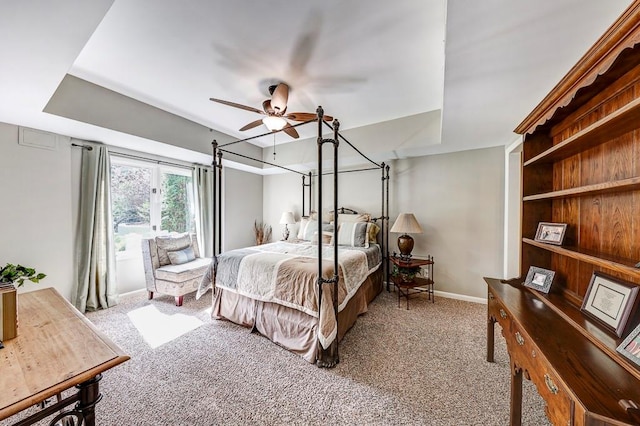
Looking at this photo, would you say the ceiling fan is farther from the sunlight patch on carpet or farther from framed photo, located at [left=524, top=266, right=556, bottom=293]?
the sunlight patch on carpet

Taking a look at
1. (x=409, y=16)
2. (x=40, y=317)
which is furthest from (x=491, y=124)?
(x=40, y=317)

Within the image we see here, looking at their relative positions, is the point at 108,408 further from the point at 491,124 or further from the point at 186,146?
the point at 491,124

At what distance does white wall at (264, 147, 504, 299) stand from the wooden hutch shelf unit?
65.3 inches

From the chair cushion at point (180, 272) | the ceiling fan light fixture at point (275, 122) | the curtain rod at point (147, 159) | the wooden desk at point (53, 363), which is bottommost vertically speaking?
the chair cushion at point (180, 272)

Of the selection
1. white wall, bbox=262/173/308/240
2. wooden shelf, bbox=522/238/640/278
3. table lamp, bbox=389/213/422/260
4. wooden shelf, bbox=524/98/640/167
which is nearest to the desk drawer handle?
wooden shelf, bbox=522/238/640/278

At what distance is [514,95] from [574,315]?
1.63 meters

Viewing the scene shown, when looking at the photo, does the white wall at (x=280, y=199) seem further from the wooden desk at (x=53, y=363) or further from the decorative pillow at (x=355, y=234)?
the wooden desk at (x=53, y=363)

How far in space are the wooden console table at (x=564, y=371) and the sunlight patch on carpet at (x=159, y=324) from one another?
2.88m

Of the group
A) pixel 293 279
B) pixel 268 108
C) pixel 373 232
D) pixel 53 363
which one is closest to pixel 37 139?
pixel 268 108

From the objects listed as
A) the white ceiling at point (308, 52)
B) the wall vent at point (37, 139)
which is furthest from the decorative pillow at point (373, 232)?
the wall vent at point (37, 139)

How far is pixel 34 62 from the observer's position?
1.63 meters

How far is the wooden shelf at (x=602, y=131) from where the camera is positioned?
0.97 meters

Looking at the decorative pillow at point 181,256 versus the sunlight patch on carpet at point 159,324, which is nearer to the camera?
the sunlight patch on carpet at point 159,324

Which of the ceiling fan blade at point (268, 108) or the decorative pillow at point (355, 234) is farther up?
the ceiling fan blade at point (268, 108)
